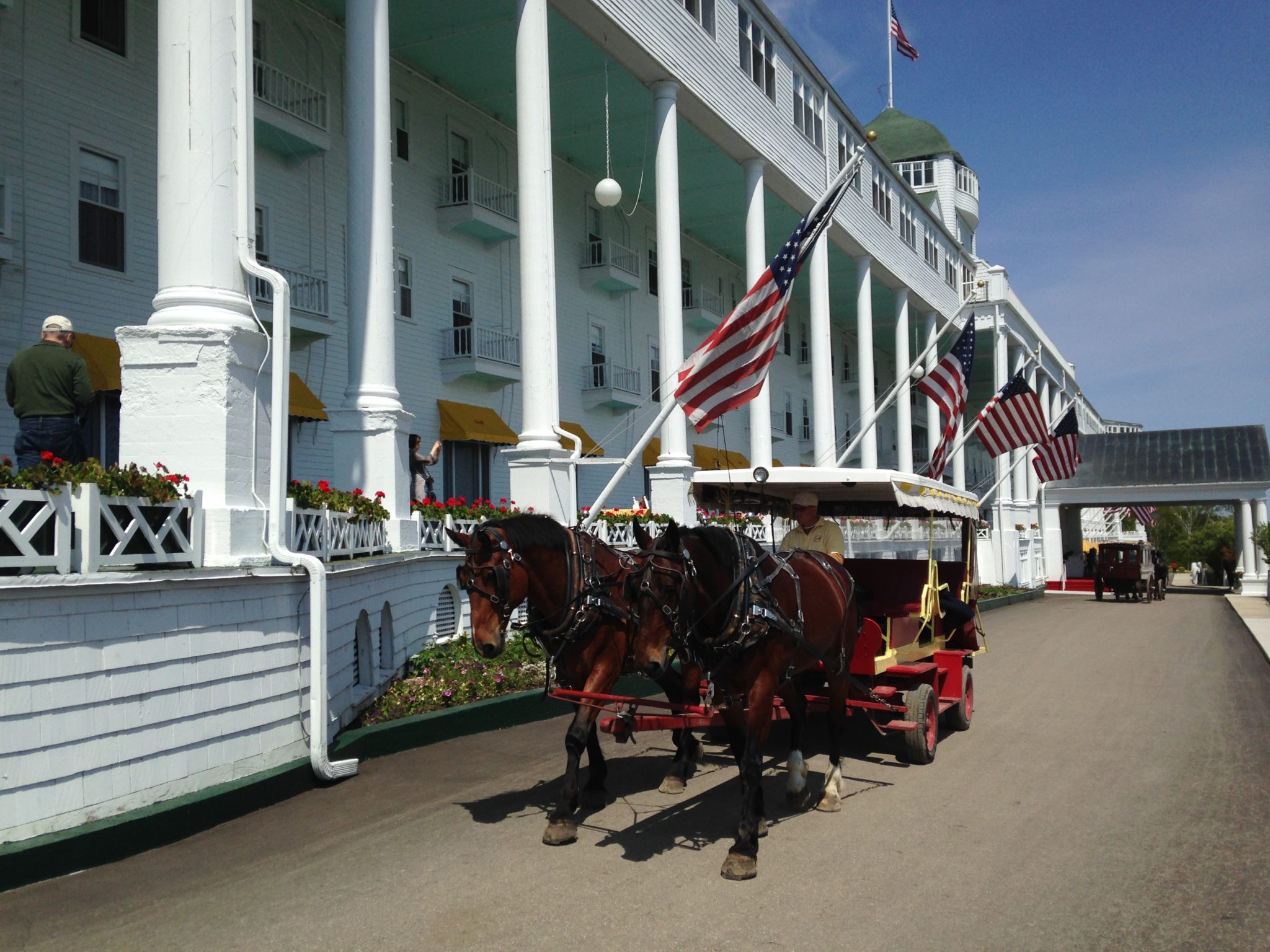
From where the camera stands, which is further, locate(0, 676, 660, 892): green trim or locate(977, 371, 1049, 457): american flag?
locate(977, 371, 1049, 457): american flag

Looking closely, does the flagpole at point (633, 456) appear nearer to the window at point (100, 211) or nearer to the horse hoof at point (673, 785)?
the horse hoof at point (673, 785)

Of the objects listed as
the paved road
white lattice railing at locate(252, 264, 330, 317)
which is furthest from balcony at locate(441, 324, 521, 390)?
the paved road

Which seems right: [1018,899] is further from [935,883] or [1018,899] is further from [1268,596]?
[1268,596]

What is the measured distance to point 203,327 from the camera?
311 inches

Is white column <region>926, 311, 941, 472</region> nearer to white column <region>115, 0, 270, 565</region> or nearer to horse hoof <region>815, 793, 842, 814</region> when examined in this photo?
horse hoof <region>815, 793, 842, 814</region>

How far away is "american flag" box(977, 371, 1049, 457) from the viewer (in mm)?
22672

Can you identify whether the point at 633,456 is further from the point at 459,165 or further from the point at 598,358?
the point at 598,358

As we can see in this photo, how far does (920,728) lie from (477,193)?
17.7 metres

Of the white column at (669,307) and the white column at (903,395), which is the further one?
the white column at (903,395)

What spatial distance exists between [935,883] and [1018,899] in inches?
18.3

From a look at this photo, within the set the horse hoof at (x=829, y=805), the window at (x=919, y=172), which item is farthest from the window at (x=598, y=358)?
the window at (x=919, y=172)

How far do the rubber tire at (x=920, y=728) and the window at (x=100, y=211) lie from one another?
1339 centimetres

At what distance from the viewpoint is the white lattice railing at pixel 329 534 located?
28.0ft

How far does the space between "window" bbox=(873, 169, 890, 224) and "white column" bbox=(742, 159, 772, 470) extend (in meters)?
9.85
